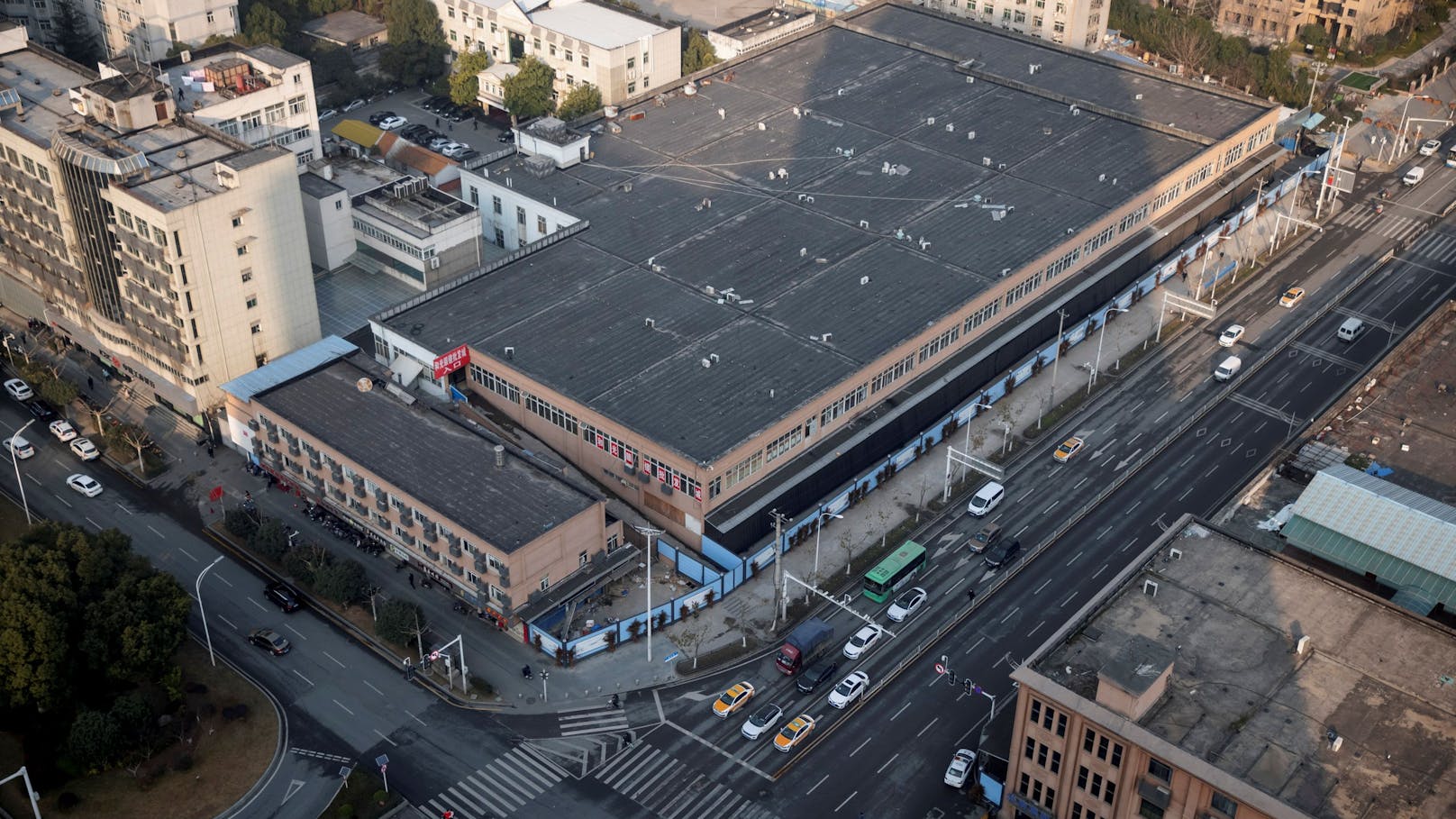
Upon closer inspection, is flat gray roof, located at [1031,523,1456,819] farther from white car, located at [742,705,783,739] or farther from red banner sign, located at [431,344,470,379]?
red banner sign, located at [431,344,470,379]

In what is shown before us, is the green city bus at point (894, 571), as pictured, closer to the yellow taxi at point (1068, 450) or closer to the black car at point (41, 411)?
the yellow taxi at point (1068, 450)

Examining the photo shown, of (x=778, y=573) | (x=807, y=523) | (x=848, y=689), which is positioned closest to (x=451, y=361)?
(x=807, y=523)

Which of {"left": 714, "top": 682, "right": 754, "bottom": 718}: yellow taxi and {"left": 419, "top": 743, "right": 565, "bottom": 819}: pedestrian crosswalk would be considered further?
{"left": 714, "top": 682, "right": 754, "bottom": 718}: yellow taxi

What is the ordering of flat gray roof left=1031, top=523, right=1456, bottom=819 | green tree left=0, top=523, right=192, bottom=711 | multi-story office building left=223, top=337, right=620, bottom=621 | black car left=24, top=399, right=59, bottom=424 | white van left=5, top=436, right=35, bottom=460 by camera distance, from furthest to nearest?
black car left=24, top=399, right=59, bottom=424 → white van left=5, top=436, right=35, bottom=460 → multi-story office building left=223, top=337, right=620, bottom=621 → green tree left=0, top=523, right=192, bottom=711 → flat gray roof left=1031, top=523, right=1456, bottom=819

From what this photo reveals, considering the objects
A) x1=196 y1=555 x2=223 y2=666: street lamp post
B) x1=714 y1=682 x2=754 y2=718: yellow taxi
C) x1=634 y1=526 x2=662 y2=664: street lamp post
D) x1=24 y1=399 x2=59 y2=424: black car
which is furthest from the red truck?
x1=24 y1=399 x2=59 y2=424: black car

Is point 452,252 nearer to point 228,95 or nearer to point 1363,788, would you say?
point 228,95

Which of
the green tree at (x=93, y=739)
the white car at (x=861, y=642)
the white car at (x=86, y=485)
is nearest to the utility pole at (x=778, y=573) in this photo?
the white car at (x=861, y=642)

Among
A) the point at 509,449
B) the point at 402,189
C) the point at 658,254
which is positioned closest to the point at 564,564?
the point at 509,449
